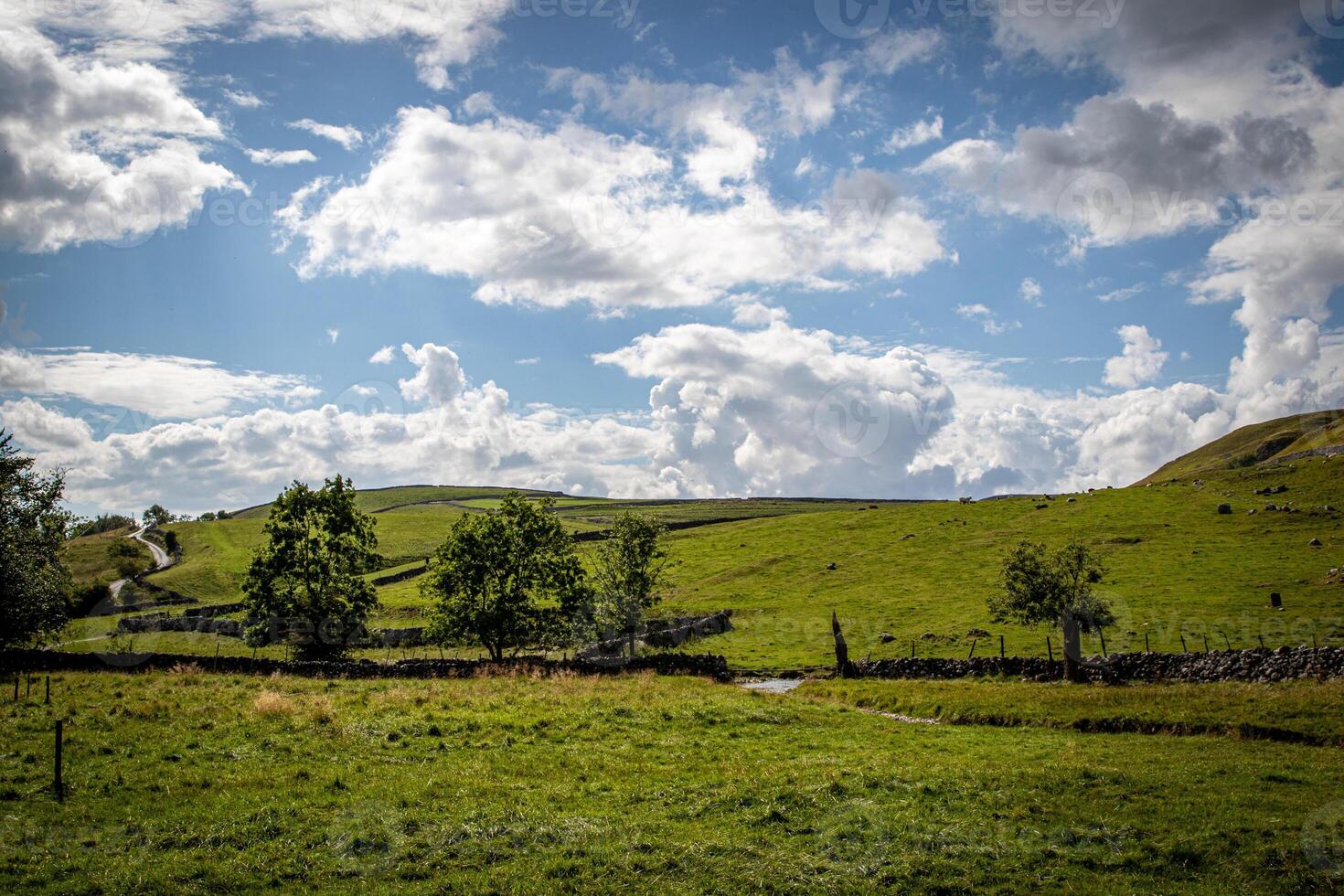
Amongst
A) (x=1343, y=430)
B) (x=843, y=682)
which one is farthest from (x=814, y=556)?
(x=1343, y=430)

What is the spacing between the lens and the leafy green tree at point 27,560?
39.6 m

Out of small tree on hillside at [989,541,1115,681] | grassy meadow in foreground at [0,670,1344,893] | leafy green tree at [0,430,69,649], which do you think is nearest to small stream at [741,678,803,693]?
small tree on hillside at [989,541,1115,681]

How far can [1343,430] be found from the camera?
130500 mm

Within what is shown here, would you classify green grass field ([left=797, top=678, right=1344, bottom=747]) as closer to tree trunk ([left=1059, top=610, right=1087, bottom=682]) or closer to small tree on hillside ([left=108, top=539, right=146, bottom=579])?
tree trunk ([left=1059, top=610, right=1087, bottom=682])

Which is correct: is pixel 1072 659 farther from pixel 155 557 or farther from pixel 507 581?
pixel 155 557

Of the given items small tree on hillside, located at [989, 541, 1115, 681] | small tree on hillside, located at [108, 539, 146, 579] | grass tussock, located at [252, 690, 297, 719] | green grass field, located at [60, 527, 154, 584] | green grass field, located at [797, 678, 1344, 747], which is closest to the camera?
grass tussock, located at [252, 690, 297, 719]

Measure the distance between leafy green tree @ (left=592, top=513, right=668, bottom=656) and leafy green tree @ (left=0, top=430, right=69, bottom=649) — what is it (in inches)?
1251

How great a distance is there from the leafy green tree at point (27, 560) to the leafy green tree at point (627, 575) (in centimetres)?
3177

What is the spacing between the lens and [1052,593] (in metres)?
47.0

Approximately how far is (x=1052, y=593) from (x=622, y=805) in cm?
3795

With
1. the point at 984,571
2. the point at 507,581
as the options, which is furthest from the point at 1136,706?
the point at 984,571

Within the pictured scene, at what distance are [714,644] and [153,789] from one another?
42.2 m

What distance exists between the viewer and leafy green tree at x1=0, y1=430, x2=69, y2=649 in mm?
39594

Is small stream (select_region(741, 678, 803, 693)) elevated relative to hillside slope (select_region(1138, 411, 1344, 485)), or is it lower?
lower
